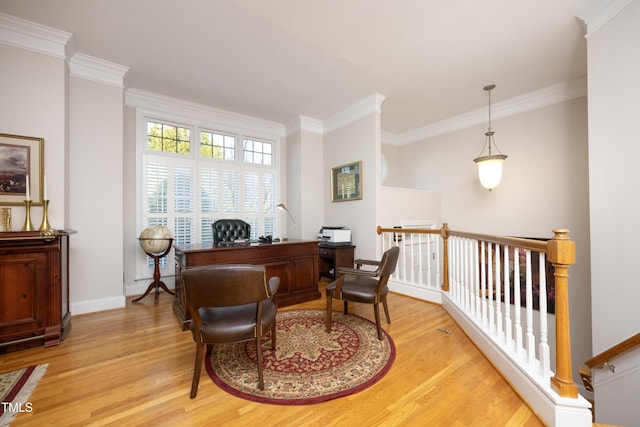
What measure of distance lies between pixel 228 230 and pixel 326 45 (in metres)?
2.92

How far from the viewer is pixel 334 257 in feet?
14.0

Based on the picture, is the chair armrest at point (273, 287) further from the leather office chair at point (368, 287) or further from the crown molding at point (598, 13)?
the crown molding at point (598, 13)

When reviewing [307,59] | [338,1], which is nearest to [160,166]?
[307,59]

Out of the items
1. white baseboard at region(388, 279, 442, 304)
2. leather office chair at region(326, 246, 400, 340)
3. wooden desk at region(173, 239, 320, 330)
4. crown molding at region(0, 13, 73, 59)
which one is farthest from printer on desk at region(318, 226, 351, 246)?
crown molding at region(0, 13, 73, 59)

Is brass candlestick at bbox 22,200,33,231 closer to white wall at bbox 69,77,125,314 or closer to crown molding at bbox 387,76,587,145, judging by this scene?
white wall at bbox 69,77,125,314

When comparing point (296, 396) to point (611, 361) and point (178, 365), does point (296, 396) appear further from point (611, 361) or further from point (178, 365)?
point (611, 361)

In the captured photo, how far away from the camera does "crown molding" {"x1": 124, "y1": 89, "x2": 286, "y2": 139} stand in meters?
4.06

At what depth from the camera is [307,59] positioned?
3.30 metres

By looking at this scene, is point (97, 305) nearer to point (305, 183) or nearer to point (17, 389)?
point (17, 389)

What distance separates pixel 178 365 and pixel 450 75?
4786 mm

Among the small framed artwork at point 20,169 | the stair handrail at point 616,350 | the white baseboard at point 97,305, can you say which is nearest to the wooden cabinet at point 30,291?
the small framed artwork at point 20,169

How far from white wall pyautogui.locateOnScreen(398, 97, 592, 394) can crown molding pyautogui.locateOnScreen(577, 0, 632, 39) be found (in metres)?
1.66

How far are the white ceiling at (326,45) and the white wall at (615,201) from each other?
60cm

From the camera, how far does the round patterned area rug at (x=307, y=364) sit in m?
1.75
